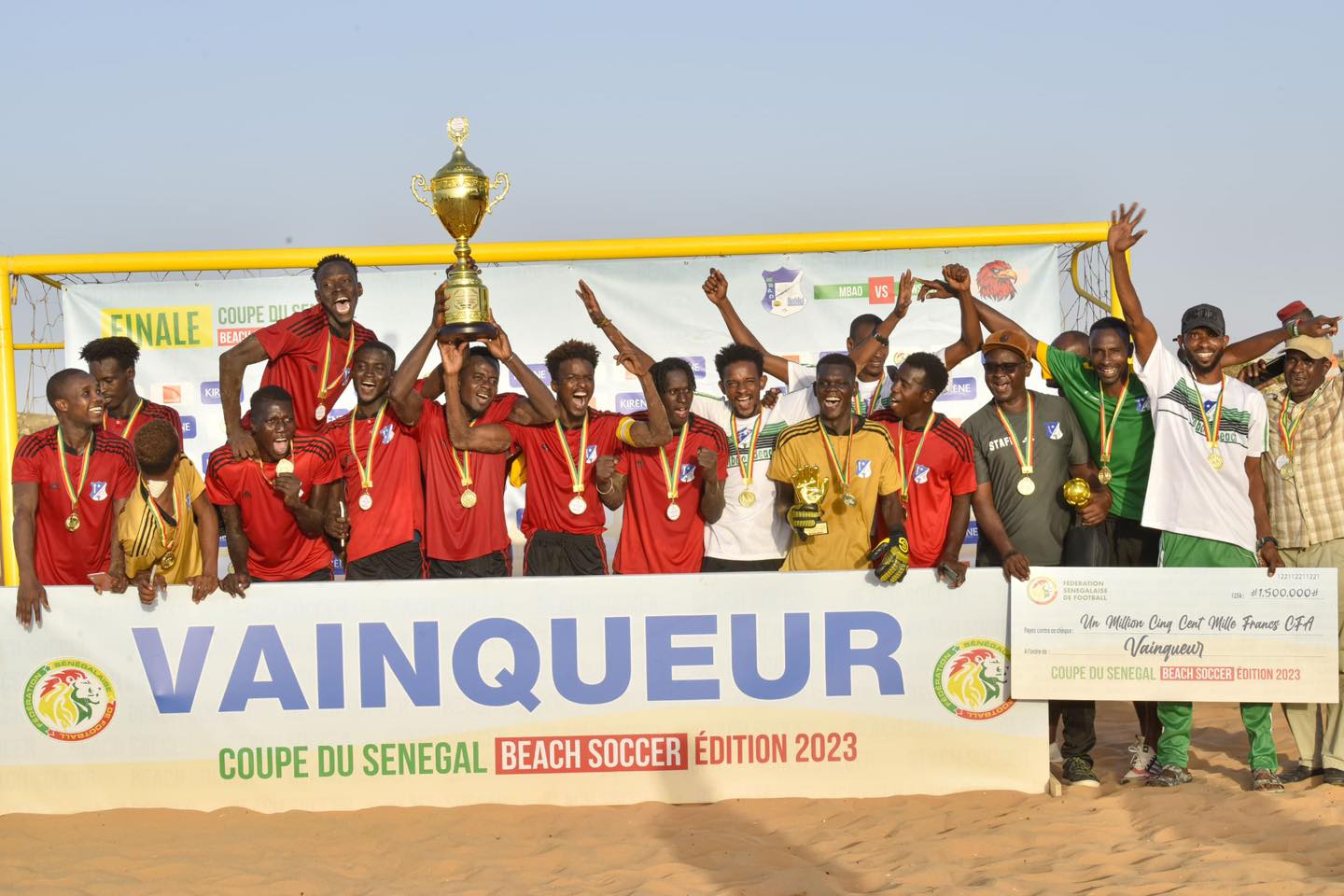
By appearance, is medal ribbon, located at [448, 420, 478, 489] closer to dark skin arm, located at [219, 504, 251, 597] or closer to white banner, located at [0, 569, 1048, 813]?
white banner, located at [0, 569, 1048, 813]

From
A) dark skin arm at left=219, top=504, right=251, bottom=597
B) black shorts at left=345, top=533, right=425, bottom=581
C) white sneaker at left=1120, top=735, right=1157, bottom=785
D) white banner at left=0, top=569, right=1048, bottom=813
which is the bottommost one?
white sneaker at left=1120, top=735, right=1157, bottom=785

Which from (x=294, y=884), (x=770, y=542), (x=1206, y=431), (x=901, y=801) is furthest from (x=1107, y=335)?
(x=294, y=884)

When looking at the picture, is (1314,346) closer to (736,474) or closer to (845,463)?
(845,463)

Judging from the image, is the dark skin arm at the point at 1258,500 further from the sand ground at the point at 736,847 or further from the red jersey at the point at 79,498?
the red jersey at the point at 79,498

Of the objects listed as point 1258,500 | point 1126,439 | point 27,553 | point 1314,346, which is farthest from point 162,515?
point 1314,346

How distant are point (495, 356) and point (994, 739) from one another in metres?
3.28

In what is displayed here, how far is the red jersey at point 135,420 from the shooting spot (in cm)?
731

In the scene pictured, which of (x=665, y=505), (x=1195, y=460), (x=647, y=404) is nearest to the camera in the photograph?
(x=1195, y=460)

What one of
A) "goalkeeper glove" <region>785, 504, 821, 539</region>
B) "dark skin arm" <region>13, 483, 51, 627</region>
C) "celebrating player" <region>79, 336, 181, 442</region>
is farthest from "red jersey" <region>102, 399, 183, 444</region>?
"goalkeeper glove" <region>785, 504, 821, 539</region>

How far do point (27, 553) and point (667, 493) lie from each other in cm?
329

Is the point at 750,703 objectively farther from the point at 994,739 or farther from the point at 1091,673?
the point at 1091,673

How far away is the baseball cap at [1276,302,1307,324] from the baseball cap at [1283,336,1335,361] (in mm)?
211

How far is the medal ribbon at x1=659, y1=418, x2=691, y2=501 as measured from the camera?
23.1 ft

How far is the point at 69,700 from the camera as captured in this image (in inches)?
250
